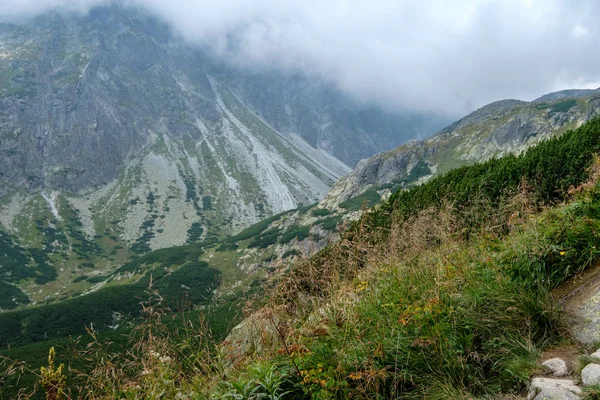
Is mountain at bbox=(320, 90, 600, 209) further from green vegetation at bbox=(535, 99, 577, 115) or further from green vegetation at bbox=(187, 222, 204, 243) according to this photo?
green vegetation at bbox=(187, 222, 204, 243)

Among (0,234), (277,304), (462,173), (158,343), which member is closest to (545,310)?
(277,304)

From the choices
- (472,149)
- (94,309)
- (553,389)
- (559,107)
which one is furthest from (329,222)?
(553,389)

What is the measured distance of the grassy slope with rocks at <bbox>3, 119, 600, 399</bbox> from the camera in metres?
3.71

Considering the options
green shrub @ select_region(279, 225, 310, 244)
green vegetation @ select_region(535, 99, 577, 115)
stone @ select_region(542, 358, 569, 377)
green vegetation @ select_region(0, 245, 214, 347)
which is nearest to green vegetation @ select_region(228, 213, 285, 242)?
green shrub @ select_region(279, 225, 310, 244)

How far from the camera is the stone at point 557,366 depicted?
3.32 m

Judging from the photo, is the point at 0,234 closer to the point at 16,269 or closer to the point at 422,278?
the point at 16,269

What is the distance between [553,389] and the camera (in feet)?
10.00

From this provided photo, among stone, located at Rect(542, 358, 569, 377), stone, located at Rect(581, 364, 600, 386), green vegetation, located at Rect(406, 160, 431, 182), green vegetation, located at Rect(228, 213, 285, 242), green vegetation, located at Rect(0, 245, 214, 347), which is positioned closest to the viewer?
stone, located at Rect(581, 364, 600, 386)

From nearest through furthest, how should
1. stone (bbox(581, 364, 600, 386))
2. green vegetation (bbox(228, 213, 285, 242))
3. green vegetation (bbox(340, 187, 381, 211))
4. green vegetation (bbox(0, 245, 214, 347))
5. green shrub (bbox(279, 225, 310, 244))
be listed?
1. stone (bbox(581, 364, 600, 386))
2. green vegetation (bbox(0, 245, 214, 347))
3. green shrub (bbox(279, 225, 310, 244))
4. green vegetation (bbox(340, 187, 381, 211))
5. green vegetation (bbox(228, 213, 285, 242))

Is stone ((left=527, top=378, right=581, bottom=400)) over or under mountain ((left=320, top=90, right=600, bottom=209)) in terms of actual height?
under

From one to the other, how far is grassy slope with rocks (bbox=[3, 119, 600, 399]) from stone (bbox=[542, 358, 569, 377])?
0.11 meters

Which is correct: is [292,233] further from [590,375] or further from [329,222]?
[590,375]

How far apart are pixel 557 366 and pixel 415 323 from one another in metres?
1.34

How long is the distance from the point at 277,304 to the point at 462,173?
A: 1997 centimetres
